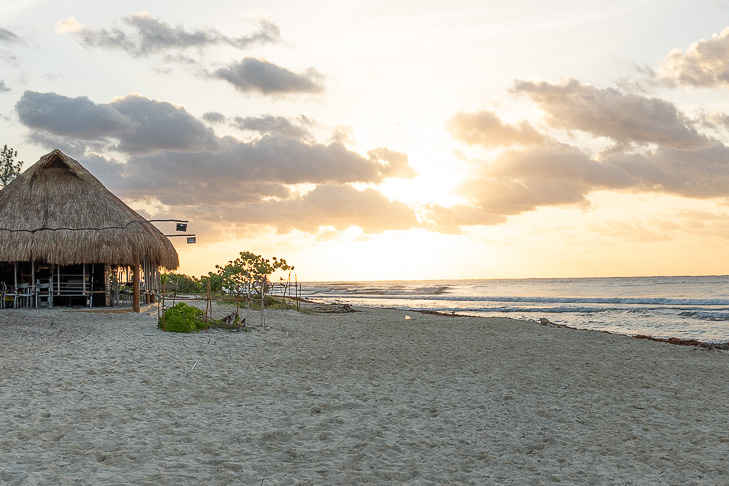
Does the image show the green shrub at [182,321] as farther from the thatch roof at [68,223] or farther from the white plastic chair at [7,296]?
the white plastic chair at [7,296]

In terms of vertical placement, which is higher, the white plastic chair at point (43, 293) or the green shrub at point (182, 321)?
the white plastic chair at point (43, 293)

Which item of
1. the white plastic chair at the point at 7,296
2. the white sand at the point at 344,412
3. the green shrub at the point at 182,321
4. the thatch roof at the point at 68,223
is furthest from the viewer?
the white plastic chair at the point at 7,296

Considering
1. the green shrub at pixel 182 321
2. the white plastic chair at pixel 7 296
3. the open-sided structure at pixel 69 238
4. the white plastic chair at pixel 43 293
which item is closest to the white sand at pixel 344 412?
the green shrub at pixel 182 321

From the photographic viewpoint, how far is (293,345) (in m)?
15.8

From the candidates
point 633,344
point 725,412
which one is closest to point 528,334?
point 633,344

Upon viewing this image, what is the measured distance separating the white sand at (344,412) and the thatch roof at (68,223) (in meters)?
5.45

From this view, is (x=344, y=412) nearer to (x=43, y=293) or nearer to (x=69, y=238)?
(x=69, y=238)

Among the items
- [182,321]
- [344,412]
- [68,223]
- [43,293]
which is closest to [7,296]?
[43,293]

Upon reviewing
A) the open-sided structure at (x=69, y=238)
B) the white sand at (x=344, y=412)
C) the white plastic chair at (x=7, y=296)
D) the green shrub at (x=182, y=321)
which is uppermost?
the open-sided structure at (x=69, y=238)

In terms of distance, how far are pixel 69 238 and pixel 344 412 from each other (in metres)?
16.6

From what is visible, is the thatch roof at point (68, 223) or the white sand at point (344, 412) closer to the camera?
the white sand at point (344, 412)

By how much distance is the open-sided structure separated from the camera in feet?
69.2

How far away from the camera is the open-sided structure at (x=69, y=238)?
830 inches

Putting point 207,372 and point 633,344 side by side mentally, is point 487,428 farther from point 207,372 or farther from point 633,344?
point 633,344
